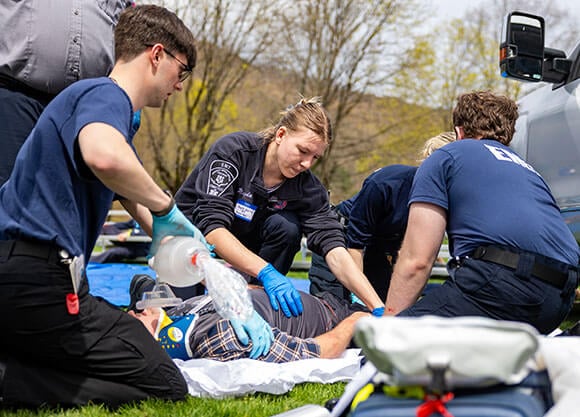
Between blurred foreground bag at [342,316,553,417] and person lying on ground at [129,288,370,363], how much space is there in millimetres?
1535

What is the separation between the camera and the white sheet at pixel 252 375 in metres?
2.52

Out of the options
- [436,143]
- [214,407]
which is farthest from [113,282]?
[214,407]

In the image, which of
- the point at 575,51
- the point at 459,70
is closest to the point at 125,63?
the point at 575,51

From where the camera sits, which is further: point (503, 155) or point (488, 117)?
point (488, 117)

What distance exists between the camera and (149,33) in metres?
2.29

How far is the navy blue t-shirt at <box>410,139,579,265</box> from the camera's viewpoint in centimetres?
239

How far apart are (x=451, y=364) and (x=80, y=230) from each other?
4.59 feet

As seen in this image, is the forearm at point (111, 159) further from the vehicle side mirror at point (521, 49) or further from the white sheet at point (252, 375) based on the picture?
the vehicle side mirror at point (521, 49)

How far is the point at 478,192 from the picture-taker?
2.46 meters

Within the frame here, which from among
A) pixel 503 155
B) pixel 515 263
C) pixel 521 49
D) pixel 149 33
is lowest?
pixel 515 263

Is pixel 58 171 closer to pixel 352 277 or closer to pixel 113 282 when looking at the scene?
A: pixel 352 277

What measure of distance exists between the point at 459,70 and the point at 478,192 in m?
18.0

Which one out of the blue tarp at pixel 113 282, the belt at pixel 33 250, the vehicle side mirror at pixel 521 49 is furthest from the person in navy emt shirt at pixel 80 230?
the blue tarp at pixel 113 282

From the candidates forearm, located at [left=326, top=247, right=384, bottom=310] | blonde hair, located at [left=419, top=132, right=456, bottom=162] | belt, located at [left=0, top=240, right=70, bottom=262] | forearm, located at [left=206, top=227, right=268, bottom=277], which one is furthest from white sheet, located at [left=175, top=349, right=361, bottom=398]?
blonde hair, located at [left=419, top=132, right=456, bottom=162]
